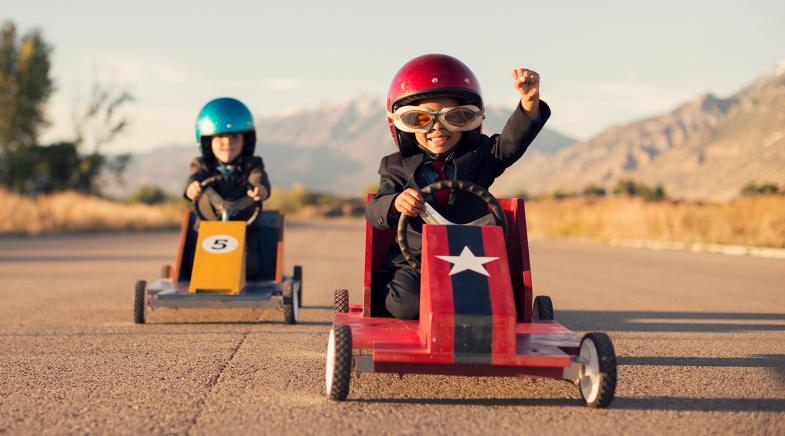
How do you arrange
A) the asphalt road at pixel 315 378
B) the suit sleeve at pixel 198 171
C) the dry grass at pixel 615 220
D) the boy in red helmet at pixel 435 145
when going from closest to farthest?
1. the asphalt road at pixel 315 378
2. the boy in red helmet at pixel 435 145
3. the suit sleeve at pixel 198 171
4. the dry grass at pixel 615 220

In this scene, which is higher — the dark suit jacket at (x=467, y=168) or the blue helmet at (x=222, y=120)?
the blue helmet at (x=222, y=120)

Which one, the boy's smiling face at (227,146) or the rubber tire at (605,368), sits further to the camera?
the boy's smiling face at (227,146)

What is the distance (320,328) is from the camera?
7066 millimetres

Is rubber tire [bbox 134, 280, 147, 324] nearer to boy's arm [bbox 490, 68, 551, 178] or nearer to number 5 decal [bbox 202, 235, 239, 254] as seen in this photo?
number 5 decal [bbox 202, 235, 239, 254]

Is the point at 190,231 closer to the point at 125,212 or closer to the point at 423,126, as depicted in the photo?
the point at 423,126

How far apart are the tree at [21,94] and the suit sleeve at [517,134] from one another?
38.8 meters

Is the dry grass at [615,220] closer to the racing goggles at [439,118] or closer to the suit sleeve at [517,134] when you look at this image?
the suit sleeve at [517,134]

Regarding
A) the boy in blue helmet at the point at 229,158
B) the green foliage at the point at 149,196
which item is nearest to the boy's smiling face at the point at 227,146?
the boy in blue helmet at the point at 229,158

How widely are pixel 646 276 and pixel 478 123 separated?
8.74m

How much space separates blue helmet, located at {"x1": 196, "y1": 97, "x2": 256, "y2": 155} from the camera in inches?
337

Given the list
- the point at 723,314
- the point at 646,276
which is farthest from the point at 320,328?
the point at 646,276

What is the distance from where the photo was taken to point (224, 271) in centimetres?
746

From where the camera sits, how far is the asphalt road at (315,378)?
3836 millimetres

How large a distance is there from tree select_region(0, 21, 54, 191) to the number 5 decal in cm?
3562
